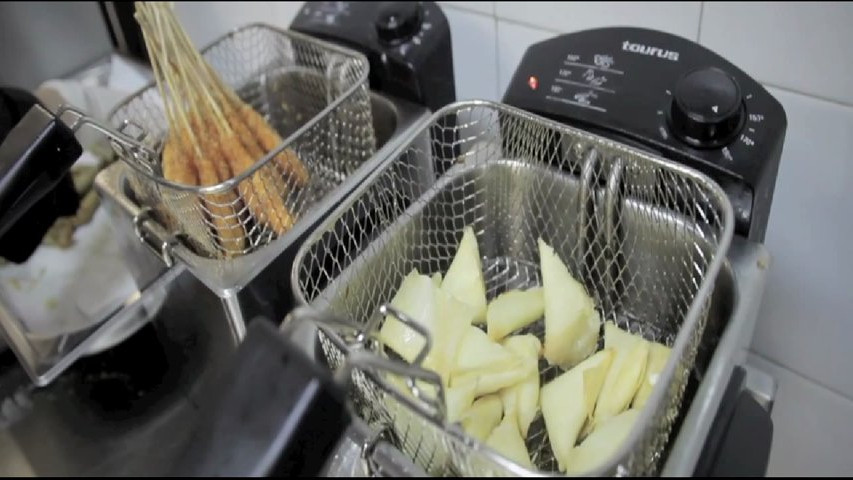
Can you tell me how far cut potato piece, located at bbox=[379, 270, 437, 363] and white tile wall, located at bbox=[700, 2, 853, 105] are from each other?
31 cm

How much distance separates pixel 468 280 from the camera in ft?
1.96

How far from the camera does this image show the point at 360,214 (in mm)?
617

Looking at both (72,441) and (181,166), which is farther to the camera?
(181,166)

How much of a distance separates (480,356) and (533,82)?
0.76 ft

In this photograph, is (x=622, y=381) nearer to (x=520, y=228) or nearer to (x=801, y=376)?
(x=520, y=228)

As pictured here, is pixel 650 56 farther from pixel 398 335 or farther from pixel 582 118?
pixel 398 335

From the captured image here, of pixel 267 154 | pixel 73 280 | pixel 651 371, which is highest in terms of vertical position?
pixel 267 154

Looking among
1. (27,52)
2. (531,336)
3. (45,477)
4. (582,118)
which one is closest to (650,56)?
(582,118)

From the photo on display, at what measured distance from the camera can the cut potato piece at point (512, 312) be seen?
590mm

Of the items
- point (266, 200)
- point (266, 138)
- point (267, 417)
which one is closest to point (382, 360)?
point (267, 417)

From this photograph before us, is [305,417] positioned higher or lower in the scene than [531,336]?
higher

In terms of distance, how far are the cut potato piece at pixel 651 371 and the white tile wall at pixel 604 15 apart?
27 centimetres

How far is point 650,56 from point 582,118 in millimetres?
70

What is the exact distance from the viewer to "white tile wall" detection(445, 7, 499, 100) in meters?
0.79
